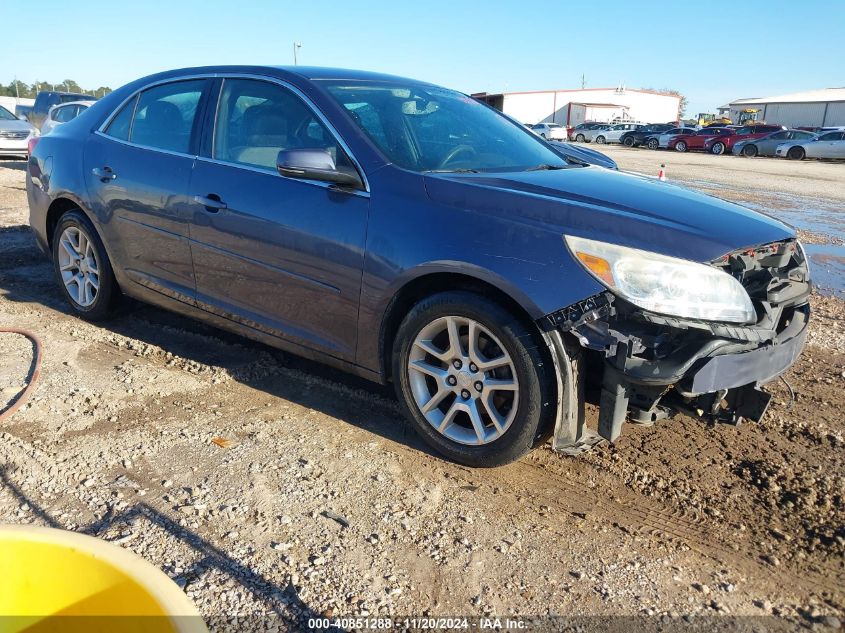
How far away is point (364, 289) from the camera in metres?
3.21

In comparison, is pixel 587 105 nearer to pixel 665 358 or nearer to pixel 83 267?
pixel 83 267

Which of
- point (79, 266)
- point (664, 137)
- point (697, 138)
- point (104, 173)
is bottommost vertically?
point (664, 137)

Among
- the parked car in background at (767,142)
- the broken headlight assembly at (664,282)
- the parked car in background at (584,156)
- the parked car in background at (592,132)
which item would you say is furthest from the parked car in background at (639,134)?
the broken headlight assembly at (664,282)

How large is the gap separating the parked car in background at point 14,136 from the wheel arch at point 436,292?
15617 mm

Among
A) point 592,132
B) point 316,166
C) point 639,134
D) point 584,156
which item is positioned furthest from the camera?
point 592,132

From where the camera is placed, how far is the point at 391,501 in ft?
9.30

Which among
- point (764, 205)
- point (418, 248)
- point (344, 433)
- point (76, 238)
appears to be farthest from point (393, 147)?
point (764, 205)

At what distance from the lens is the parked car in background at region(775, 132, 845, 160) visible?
3081cm

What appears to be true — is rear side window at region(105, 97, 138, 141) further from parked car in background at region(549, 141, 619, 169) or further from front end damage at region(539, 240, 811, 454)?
front end damage at region(539, 240, 811, 454)

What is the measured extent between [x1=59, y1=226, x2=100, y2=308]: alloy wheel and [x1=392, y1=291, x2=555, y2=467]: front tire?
272 cm

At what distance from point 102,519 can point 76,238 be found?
9.42 ft

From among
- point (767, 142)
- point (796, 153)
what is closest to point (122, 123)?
point (796, 153)

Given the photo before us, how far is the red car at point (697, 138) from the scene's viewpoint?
3791 cm

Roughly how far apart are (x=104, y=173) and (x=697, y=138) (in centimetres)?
3959
